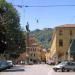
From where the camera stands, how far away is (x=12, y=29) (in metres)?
83.2

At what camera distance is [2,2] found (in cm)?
7712

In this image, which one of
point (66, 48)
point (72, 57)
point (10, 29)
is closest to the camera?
point (10, 29)

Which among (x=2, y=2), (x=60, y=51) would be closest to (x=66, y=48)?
(x=60, y=51)

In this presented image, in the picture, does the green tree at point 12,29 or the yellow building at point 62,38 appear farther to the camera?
the yellow building at point 62,38

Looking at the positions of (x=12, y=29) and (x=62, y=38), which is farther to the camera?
(x=62, y=38)

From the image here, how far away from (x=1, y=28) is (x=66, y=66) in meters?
14.4

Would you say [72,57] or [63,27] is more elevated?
[63,27]

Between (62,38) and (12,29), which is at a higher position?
(12,29)

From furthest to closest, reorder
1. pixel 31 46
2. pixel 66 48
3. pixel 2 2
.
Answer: pixel 31 46 < pixel 66 48 < pixel 2 2

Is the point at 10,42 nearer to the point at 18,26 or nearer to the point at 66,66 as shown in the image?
the point at 18,26

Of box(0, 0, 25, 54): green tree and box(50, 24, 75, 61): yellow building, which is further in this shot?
box(50, 24, 75, 61): yellow building

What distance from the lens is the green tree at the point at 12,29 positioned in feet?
257

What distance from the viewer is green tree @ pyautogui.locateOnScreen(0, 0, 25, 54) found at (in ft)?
257

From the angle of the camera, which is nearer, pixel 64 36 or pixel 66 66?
pixel 66 66
